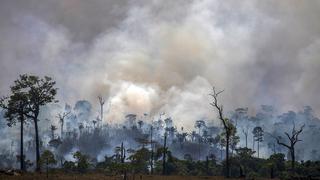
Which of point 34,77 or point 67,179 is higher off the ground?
point 34,77

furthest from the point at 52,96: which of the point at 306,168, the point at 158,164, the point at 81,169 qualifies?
the point at 306,168

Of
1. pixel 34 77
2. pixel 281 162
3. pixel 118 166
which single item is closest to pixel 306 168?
pixel 281 162

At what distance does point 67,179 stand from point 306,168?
150 feet

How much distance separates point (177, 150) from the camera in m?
186

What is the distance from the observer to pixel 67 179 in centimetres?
4606

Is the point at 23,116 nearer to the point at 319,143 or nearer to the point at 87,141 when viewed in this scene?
the point at 87,141

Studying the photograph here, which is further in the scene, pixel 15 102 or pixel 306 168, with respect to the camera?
pixel 306 168

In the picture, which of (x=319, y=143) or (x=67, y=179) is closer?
(x=67, y=179)

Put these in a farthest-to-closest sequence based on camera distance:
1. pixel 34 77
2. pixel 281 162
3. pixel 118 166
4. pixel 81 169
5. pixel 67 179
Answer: pixel 281 162 → pixel 81 169 → pixel 34 77 → pixel 118 166 → pixel 67 179

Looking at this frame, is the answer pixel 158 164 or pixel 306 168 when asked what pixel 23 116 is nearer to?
pixel 158 164

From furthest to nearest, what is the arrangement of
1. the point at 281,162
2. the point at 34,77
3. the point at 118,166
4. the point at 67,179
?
the point at 281,162 < the point at 34,77 < the point at 118,166 < the point at 67,179

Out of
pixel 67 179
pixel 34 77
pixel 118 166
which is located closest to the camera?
A: pixel 67 179

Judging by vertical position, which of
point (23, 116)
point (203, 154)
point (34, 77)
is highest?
point (34, 77)

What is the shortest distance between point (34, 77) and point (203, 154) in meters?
137
